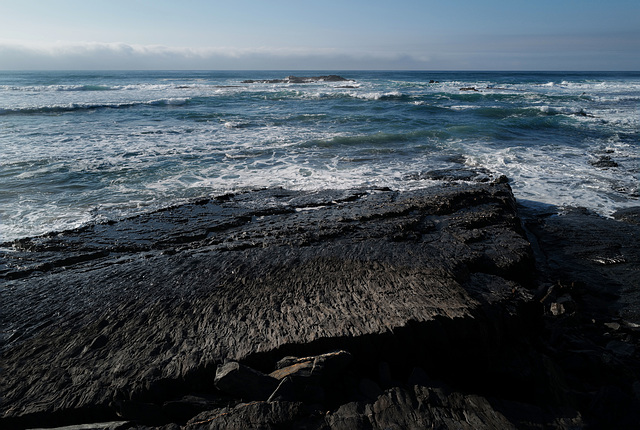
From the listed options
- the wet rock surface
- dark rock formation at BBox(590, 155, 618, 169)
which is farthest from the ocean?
the wet rock surface

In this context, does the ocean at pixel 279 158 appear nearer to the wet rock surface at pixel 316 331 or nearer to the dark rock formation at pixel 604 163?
the dark rock formation at pixel 604 163

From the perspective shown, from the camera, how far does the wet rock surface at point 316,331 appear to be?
2.48 meters

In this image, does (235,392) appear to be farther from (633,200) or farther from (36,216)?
(633,200)

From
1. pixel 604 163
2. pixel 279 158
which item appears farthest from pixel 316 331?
pixel 604 163

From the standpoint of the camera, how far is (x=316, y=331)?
2852mm

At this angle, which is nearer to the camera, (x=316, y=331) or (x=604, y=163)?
(x=316, y=331)

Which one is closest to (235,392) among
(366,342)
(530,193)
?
(366,342)

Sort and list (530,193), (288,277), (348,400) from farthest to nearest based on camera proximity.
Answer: (530,193) < (288,277) < (348,400)

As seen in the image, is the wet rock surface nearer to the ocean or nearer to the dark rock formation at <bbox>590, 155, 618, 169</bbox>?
the ocean

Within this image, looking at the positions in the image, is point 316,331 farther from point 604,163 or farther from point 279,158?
point 604,163

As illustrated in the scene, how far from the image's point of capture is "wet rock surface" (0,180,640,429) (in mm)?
2484

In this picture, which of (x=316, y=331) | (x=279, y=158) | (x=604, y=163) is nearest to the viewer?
(x=316, y=331)

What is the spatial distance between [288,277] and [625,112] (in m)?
27.2

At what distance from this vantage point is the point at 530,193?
8.02 meters
